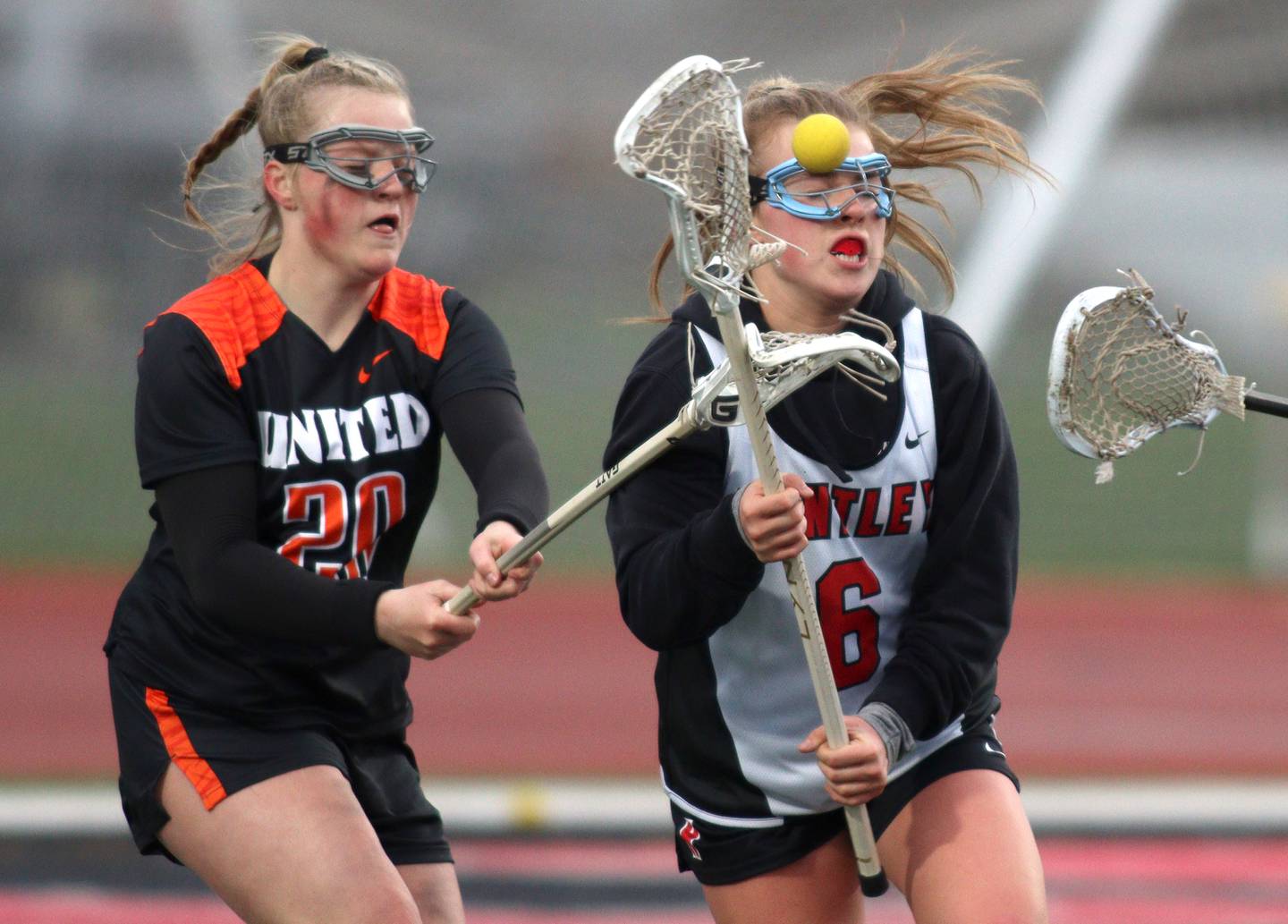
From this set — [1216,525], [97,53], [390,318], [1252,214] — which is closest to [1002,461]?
[390,318]

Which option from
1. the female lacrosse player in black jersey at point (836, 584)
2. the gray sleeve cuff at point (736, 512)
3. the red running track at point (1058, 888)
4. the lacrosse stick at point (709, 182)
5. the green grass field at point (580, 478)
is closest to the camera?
the lacrosse stick at point (709, 182)

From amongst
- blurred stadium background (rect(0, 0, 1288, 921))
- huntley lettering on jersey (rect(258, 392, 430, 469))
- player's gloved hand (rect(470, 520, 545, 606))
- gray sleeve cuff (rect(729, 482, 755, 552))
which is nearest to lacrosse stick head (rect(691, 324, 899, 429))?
gray sleeve cuff (rect(729, 482, 755, 552))

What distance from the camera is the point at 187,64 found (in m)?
17.9

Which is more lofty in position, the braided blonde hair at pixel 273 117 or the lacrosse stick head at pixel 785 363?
the braided blonde hair at pixel 273 117

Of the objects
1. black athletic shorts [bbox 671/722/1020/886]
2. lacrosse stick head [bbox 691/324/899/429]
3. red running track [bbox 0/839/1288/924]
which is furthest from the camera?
red running track [bbox 0/839/1288/924]

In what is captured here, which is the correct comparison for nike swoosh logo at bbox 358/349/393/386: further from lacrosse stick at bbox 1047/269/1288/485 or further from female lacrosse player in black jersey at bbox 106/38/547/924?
lacrosse stick at bbox 1047/269/1288/485

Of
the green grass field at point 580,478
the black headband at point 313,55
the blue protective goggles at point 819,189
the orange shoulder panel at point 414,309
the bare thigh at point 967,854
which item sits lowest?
the green grass field at point 580,478

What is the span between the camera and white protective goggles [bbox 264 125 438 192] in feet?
10.6

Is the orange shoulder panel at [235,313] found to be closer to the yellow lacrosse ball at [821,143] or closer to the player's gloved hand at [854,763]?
the yellow lacrosse ball at [821,143]

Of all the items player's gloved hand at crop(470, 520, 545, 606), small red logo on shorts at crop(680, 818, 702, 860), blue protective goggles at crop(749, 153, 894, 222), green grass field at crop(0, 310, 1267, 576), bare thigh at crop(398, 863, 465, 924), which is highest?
blue protective goggles at crop(749, 153, 894, 222)

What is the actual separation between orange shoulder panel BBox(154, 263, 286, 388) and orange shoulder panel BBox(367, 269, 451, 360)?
0.70 feet

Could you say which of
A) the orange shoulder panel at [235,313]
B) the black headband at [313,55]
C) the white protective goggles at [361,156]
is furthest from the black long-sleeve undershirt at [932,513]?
the black headband at [313,55]

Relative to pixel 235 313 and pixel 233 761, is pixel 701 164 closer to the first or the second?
pixel 235 313

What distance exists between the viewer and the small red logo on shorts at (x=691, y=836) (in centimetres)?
327
